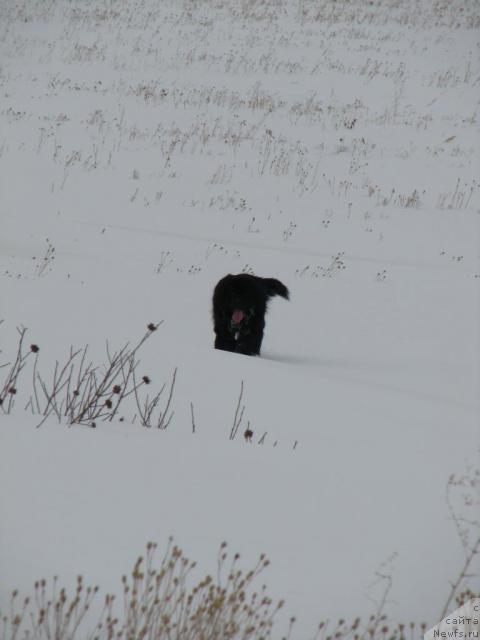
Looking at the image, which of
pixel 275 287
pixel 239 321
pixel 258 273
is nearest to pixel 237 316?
pixel 239 321

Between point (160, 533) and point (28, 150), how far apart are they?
11219mm

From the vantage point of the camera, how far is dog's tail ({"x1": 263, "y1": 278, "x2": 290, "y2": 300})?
6239 millimetres

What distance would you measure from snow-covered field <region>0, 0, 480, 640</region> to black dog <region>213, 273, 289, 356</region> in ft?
0.78

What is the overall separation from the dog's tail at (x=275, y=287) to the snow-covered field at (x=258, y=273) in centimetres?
61

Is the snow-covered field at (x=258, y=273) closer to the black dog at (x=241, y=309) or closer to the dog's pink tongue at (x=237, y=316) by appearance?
the black dog at (x=241, y=309)

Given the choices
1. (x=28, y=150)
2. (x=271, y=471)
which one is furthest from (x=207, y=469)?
(x=28, y=150)

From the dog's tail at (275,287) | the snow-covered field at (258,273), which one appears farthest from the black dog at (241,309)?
the snow-covered field at (258,273)

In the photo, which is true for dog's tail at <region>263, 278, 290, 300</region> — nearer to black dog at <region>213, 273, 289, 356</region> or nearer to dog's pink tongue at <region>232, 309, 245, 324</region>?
black dog at <region>213, 273, 289, 356</region>

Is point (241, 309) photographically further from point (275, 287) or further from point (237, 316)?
point (275, 287)

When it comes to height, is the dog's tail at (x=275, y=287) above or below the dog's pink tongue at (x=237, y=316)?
above

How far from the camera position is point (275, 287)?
628 centimetres

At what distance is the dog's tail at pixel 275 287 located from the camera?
6.24 m

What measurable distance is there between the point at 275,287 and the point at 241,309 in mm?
428

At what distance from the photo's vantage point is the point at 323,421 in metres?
3.89
